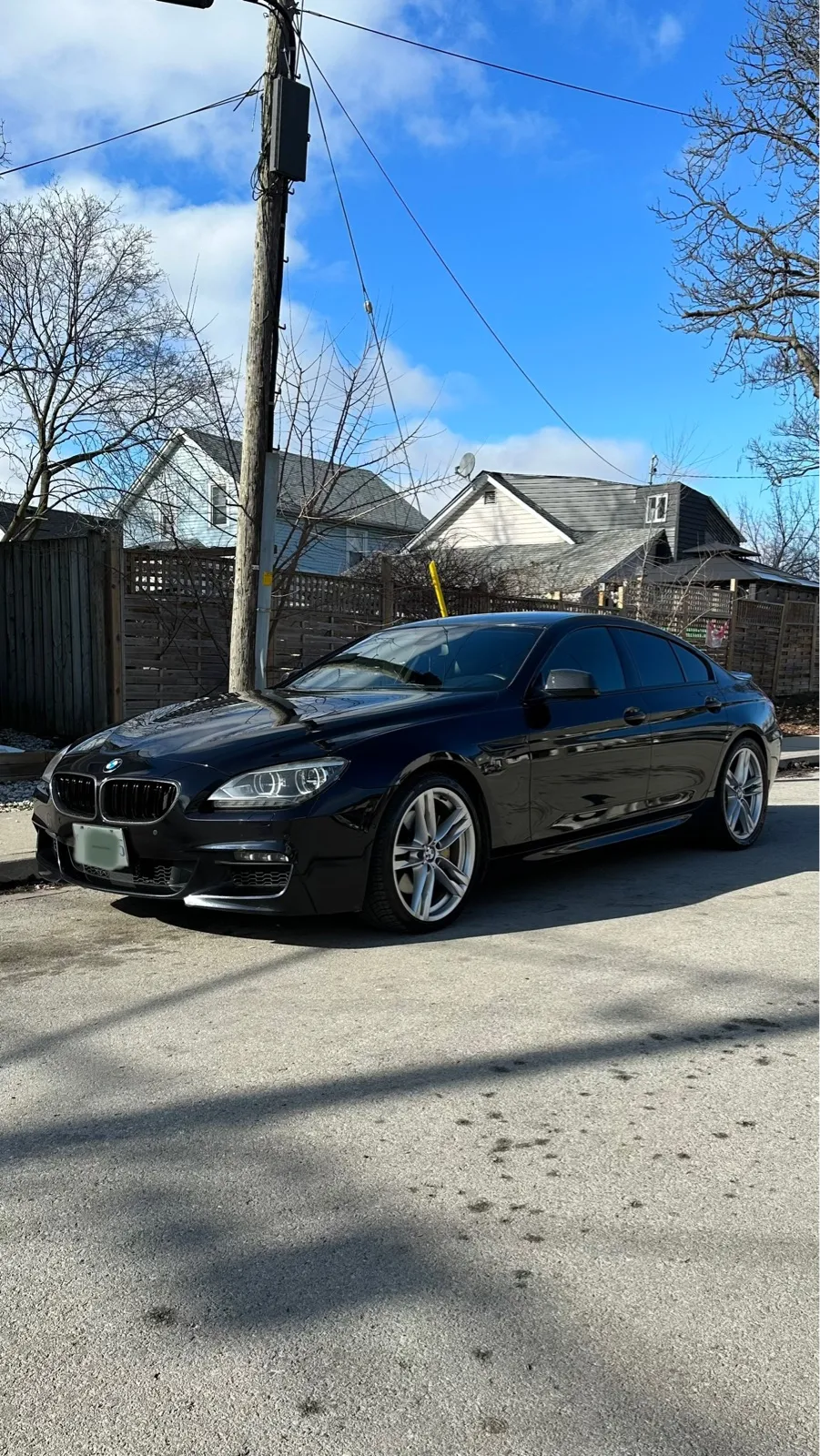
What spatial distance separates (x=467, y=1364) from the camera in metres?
2.01

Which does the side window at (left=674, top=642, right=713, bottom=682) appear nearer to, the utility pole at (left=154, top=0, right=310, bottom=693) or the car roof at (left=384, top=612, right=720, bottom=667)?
the car roof at (left=384, top=612, right=720, bottom=667)

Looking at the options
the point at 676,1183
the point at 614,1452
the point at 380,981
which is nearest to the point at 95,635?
the point at 380,981

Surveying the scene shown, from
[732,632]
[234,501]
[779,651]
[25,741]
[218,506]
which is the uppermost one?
[218,506]

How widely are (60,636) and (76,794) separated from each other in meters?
5.93

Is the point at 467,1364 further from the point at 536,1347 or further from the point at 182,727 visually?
the point at 182,727

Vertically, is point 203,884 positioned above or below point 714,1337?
above

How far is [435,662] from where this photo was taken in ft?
19.6

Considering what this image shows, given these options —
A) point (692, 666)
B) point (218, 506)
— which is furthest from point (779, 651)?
point (692, 666)

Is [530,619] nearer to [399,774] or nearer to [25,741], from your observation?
[399,774]

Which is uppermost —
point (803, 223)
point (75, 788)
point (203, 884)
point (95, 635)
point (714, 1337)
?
point (803, 223)

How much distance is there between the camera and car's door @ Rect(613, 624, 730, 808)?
6.44 metres

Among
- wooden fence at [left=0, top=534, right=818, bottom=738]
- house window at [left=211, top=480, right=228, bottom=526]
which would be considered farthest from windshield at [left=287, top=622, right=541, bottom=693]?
wooden fence at [left=0, top=534, right=818, bottom=738]

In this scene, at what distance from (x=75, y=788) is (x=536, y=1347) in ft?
11.8

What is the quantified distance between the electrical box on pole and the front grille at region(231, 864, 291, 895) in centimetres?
571
